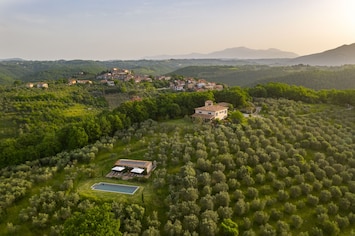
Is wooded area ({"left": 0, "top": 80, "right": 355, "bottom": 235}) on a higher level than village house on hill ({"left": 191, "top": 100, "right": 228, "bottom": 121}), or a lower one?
lower

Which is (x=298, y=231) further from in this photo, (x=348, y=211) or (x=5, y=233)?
(x=5, y=233)

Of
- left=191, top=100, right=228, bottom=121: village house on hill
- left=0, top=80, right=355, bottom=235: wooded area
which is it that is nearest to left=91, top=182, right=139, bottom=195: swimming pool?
left=0, top=80, right=355, bottom=235: wooded area

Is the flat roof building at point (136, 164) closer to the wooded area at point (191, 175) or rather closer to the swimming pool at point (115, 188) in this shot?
the wooded area at point (191, 175)

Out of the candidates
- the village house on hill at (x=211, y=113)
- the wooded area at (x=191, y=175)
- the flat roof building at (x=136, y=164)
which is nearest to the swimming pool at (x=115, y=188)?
the wooded area at (x=191, y=175)

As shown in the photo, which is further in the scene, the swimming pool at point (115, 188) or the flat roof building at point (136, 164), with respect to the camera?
the flat roof building at point (136, 164)

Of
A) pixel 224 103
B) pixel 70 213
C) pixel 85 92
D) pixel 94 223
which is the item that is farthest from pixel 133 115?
pixel 85 92

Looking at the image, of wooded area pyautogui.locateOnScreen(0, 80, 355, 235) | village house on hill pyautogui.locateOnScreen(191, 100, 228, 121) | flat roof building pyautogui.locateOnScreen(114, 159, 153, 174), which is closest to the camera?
wooded area pyautogui.locateOnScreen(0, 80, 355, 235)

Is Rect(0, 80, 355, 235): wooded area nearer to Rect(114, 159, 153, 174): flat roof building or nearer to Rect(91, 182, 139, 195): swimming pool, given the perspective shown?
Rect(91, 182, 139, 195): swimming pool

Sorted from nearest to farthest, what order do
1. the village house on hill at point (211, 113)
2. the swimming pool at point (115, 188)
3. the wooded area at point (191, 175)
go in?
the wooded area at point (191, 175) → the swimming pool at point (115, 188) → the village house on hill at point (211, 113)
